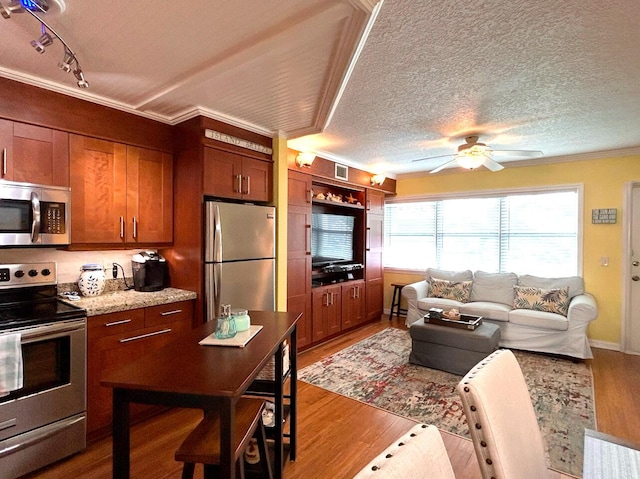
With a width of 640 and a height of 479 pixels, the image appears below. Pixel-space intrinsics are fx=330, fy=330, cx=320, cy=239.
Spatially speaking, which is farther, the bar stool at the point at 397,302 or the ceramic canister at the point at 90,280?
the bar stool at the point at 397,302

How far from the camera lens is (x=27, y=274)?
2.35m

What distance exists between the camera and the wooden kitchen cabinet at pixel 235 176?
2859mm

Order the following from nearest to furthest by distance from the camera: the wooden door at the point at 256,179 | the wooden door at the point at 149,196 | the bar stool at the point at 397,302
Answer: the wooden door at the point at 149,196 < the wooden door at the point at 256,179 < the bar stool at the point at 397,302

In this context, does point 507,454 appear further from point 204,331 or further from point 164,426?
point 164,426

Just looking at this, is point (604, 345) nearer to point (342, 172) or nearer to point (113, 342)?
point (342, 172)

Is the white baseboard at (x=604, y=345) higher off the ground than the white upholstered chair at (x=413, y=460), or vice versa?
the white upholstered chair at (x=413, y=460)

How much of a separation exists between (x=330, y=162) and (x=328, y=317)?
2092mm

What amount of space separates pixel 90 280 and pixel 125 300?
37 cm

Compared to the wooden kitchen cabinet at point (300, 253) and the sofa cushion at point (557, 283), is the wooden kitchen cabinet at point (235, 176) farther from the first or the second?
the sofa cushion at point (557, 283)

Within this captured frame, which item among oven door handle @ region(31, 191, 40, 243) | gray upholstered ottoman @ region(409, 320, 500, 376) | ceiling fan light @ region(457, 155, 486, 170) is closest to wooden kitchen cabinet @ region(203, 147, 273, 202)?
oven door handle @ region(31, 191, 40, 243)

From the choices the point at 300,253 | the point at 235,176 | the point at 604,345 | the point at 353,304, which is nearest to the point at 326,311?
the point at 353,304

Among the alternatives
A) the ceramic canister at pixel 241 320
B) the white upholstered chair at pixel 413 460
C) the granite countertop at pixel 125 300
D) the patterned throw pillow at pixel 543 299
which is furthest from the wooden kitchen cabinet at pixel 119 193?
the patterned throw pillow at pixel 543 299

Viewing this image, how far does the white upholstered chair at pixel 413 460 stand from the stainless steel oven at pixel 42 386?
2.21 meters

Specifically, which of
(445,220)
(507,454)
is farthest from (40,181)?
(445,220)
